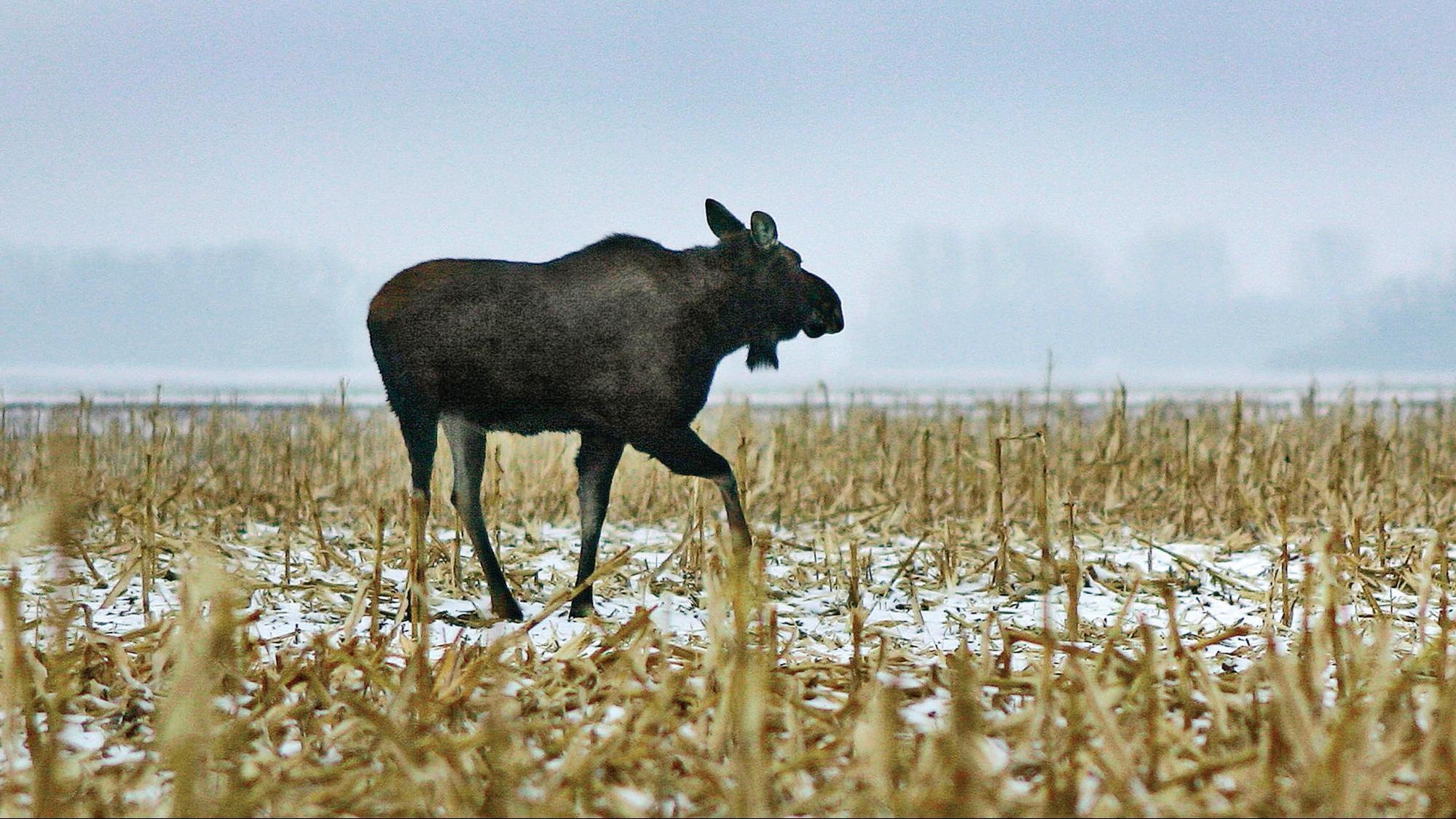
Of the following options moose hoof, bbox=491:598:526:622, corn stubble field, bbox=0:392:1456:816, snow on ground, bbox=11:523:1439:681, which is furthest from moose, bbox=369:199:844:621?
corn stubble field, bbox=0:392:1456:816

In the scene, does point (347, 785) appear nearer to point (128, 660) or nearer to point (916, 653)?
point (128, 660)

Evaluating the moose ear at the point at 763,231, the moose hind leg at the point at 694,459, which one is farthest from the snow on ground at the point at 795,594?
the moose ear at the point at 763,231

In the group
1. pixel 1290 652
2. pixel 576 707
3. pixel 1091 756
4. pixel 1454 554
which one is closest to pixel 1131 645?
pixel 1290 652

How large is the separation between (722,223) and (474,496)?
1368mm

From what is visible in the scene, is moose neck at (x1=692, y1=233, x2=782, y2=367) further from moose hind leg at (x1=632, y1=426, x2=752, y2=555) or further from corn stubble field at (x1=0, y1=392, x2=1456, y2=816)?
corn stubble field at (x1=0, y1=392, x2=1456, y2=816)

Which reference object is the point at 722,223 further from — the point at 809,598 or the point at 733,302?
the point at 809,598

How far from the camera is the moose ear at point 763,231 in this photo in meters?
4.32

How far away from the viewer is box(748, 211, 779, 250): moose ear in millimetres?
4324

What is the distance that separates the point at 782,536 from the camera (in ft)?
19.7

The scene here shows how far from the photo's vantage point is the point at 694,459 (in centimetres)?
407

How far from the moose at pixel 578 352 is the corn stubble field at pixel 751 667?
48 cm

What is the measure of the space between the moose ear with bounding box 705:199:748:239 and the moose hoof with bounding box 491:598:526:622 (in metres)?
1.55

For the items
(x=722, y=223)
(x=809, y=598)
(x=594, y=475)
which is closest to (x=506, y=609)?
(x=594, y=475)

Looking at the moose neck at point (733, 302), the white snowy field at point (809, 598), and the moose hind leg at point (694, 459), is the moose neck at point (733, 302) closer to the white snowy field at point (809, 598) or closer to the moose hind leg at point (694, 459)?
the moose hind leg at point (694, 459)
